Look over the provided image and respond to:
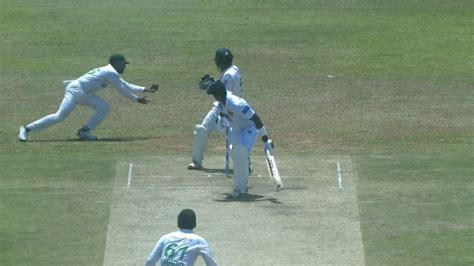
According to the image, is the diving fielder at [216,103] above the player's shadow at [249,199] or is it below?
above

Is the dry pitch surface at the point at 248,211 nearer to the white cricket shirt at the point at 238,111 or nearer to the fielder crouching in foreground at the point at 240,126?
the fielder crouching in foreground at the point at 240,126

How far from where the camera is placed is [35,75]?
3481cm

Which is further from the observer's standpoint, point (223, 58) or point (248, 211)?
point (223, 58)

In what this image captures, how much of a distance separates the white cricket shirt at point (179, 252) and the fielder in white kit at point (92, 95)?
425 inches

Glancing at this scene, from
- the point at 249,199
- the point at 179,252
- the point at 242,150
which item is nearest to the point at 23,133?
the point at 249,199

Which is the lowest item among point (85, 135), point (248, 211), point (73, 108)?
point (248, 211)

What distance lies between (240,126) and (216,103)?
1.65 meters

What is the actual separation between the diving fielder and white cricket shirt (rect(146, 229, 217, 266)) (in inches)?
300

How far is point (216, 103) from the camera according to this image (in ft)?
79.4

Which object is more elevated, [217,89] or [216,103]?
[217,89]

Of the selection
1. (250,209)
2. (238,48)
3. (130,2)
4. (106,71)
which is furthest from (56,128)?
(130,2)

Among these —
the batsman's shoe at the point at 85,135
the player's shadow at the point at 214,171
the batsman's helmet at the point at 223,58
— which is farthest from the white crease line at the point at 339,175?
the batsman's shoe at the point at 85,135

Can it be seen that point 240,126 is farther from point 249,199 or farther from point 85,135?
point 85,135

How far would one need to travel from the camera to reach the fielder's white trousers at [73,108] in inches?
1078
